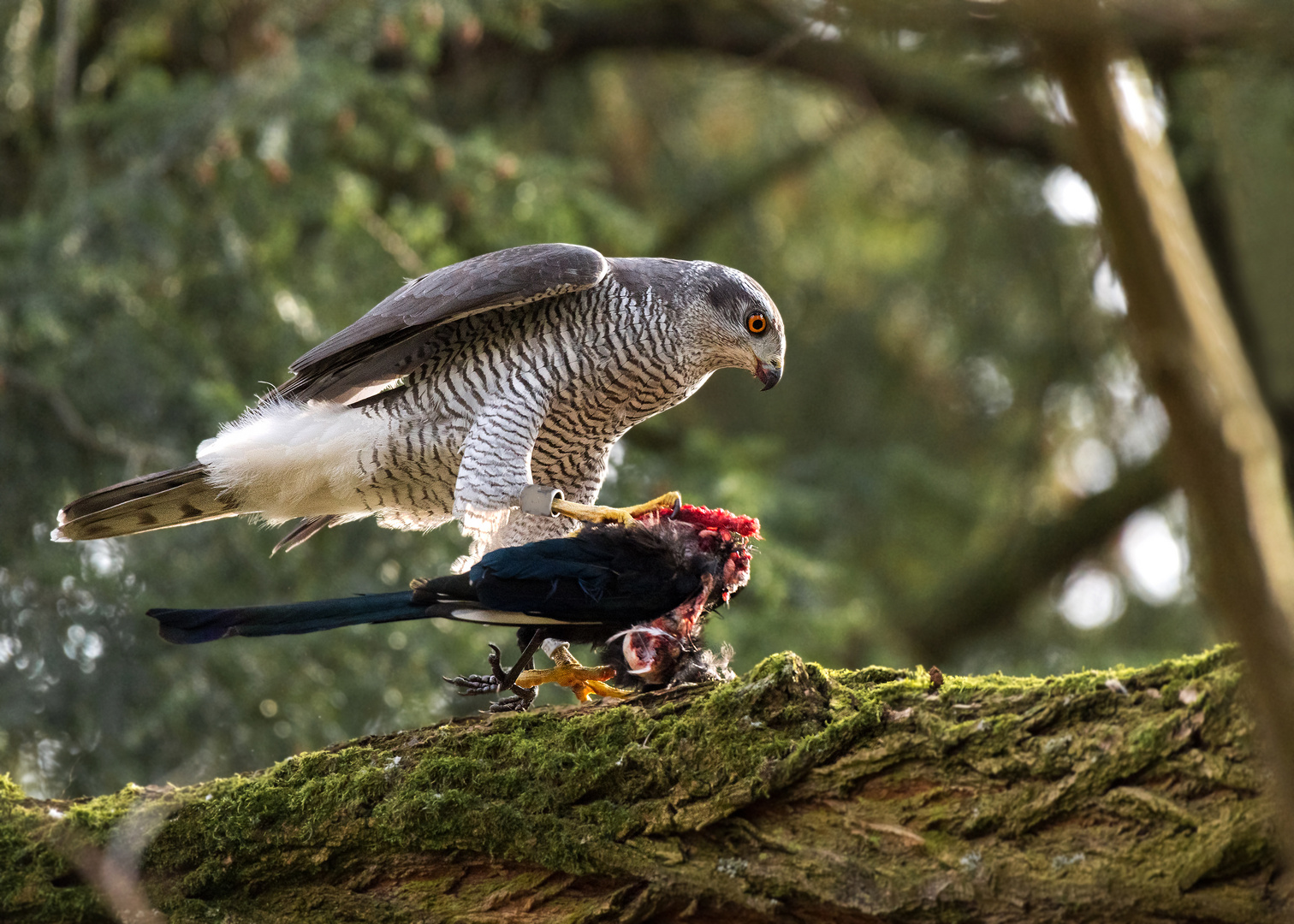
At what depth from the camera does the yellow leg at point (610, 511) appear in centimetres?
364

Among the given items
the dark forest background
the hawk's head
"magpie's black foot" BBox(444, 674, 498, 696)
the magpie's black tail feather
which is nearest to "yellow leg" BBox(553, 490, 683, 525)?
"magpie's black foot" BBox(444, 674, 498, 696)

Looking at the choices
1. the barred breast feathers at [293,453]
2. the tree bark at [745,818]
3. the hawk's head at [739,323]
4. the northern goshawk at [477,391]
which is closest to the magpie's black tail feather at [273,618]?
the tree bark at [745,818]

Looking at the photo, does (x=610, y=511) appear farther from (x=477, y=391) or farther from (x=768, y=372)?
(x=768, y=372)

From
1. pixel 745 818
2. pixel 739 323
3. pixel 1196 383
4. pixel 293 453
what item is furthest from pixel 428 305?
pixel 1196 383

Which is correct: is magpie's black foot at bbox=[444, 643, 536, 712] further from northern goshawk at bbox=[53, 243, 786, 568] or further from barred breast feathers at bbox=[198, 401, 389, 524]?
barred breast feathers at bbox=[198, 401, 389, 524]

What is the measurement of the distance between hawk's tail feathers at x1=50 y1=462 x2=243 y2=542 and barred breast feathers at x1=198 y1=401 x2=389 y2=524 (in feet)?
0.26

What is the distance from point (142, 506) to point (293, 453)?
580mm

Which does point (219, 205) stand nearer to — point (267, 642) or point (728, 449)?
point (267, 642)

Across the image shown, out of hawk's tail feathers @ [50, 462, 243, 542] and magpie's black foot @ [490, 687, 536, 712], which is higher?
hawk's tail feathers @ [50, 462, 243, 542]

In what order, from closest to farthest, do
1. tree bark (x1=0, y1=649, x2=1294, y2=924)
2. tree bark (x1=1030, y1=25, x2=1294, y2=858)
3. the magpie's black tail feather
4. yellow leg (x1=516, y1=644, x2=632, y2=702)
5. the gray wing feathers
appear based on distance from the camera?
tree bark (x1=1030, y1=25, x2=1294, y2=858) → tree bark (x1=0, y1=649, x2=1294, y2=924) → the magpie's black tail feather → yellow leg (x1=516, y1=644, x2=632, y2=702) → the gray wing feathers

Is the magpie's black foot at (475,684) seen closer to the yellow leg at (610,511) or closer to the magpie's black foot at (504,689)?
the magpie's black foot at (504,689)

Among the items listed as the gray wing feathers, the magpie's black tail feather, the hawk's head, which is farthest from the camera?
the hawk's head

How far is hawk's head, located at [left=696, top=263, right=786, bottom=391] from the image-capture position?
4.42 m

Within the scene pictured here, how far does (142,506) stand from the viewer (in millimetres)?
4430
